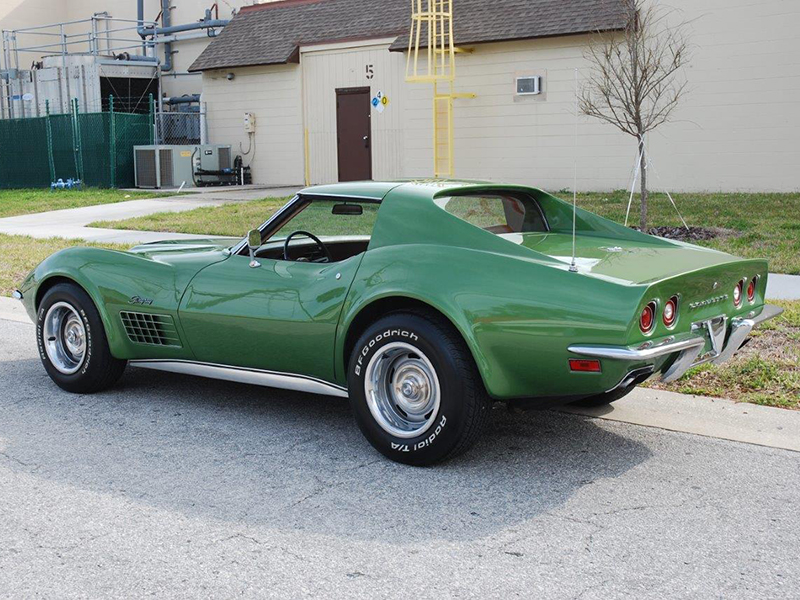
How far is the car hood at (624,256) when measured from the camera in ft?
14.6

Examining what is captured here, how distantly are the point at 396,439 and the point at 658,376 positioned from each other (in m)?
1.25

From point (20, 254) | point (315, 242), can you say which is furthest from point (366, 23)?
point (315, 242)

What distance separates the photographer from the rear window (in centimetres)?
514

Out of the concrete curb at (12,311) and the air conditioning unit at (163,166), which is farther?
the air conditioning unit at (163,166)

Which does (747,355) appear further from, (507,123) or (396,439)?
(507,123)

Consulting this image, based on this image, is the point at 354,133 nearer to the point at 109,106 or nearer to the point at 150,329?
the point at 109,106

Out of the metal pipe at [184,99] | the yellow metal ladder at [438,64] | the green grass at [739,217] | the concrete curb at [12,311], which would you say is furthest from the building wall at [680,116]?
the concrete curb at [12,311]

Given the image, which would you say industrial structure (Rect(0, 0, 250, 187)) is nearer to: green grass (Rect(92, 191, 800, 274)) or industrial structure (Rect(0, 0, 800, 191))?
industrial structure (Rect(0, 0, 800, 191))

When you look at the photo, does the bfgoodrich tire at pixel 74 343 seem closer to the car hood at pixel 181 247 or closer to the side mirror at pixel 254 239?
the car hood at pixel 181 247

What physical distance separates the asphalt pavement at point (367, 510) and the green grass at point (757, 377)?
837 mm

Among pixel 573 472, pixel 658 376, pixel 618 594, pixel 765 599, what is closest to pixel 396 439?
pixel 573 472

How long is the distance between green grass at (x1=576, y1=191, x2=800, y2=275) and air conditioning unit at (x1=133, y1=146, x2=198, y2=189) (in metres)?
11.1

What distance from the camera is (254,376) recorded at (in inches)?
206

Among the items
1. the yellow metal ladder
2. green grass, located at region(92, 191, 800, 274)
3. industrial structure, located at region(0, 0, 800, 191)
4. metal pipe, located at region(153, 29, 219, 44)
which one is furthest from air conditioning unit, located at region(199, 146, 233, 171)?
green grass, located at region(92, 191, 800, 274)
